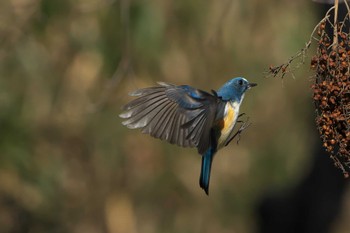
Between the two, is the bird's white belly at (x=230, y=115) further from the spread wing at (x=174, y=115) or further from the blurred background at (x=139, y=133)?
the blurred background at (x=139, y=133)

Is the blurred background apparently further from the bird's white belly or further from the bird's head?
the bird's white belly

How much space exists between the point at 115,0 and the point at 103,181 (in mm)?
2658

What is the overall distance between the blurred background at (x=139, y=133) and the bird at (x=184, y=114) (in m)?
2.48

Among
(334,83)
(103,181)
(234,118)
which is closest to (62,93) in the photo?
(103,181)

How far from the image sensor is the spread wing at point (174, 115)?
3.56m

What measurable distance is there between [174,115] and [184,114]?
1.7 inches

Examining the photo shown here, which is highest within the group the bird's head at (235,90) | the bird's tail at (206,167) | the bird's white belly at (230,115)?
the bird's head at (235,90)

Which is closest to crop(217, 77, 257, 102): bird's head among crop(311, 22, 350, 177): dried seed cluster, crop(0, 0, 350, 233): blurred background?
crop(311, 22, 350, 177): dried seed cluster

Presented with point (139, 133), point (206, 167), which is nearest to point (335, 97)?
point (206, 167)

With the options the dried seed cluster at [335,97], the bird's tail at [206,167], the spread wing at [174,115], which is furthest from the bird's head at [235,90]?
the dried seed cluster at [335,97]

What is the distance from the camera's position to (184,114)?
3.68m

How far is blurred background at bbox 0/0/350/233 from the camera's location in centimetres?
659

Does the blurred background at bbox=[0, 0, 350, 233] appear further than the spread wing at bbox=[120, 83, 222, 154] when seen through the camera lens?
Yes

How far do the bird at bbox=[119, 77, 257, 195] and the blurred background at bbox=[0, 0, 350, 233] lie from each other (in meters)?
2.48
